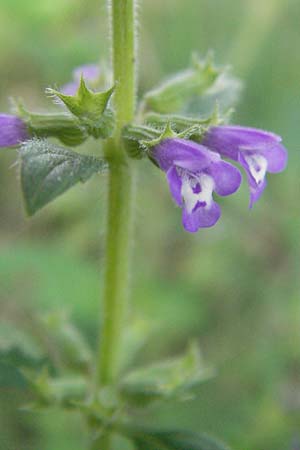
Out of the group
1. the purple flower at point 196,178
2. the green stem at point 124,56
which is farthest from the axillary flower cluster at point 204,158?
the green stem at point 124,56

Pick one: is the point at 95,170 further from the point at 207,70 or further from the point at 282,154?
the point at 207,70

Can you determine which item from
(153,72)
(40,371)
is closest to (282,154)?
(40,371)

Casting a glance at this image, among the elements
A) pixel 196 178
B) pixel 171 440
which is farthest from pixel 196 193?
pixel 171 440

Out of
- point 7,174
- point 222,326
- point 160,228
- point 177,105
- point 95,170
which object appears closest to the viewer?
point 95,170

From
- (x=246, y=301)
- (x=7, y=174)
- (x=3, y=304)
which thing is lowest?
(x=246, y=301)

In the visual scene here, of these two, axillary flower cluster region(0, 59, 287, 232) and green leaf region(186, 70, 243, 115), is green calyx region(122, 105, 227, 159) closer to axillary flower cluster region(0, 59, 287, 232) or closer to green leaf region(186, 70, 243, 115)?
axillary flower cluster region(0, 59, 287, 232)

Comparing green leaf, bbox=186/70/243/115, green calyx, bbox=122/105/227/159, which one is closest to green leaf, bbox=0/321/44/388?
green calyx, bbox=122/105/227/159
